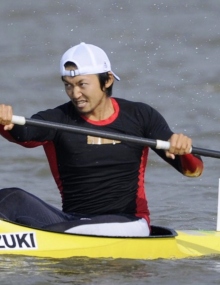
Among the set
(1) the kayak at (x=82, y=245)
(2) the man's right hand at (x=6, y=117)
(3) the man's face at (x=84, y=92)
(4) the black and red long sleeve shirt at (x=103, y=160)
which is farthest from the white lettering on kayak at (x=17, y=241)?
(3) the man's face at (x=84, y=92)

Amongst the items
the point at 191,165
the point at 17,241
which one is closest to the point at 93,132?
the point at 191,165

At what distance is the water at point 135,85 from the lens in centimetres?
487

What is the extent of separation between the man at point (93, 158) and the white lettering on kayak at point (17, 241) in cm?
14

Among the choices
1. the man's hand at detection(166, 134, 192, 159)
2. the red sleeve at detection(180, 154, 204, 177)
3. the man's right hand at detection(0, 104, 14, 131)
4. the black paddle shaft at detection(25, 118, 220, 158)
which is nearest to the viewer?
the man's right hand at detection(0, 104, 14, 131)

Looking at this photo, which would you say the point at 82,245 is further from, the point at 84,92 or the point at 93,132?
the point at 84,92

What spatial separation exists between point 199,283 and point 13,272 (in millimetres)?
992

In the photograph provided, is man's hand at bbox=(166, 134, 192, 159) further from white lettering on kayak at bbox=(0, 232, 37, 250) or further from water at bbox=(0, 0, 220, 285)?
white lettering on kayak at bbox=(0, 232, 37, 250)

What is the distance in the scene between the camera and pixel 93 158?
→ 16.6 ft

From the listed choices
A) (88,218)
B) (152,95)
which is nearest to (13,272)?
(88,218)

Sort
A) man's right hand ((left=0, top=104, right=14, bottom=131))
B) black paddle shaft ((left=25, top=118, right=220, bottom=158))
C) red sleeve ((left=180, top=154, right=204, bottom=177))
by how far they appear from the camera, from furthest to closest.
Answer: red sleeve ((left=180, top=154, right=204, bottom=177)) → black paddle shaft ((left=25, top=118, right=220, bottom=158)) → man's right hand ((left=0, top=104, right=14, bottom=131))

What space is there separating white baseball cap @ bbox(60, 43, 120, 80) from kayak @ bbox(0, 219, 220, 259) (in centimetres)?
91

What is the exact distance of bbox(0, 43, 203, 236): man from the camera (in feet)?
16.3

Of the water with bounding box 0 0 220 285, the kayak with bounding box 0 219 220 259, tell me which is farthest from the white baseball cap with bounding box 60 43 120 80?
the water with bounding box 0 0 220 285

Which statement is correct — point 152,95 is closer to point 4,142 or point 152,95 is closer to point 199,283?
point 4,142
